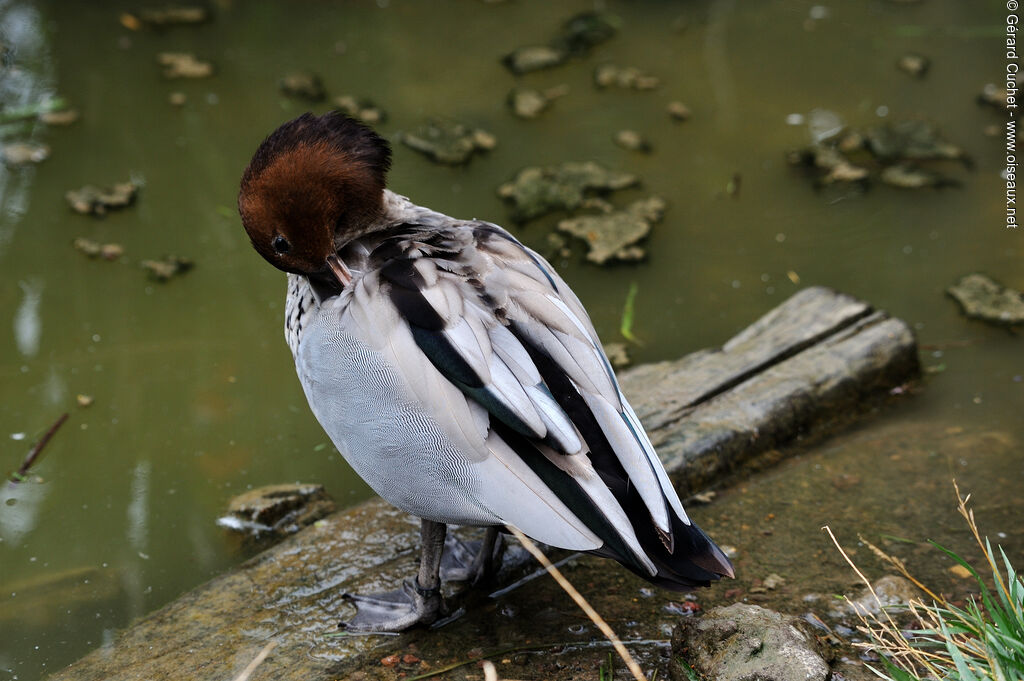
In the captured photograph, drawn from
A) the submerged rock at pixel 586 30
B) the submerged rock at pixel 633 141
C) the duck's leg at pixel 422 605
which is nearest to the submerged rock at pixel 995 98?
the submerged rock at pixel 633 141

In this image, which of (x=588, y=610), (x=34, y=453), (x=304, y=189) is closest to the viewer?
(x=588, y=610)

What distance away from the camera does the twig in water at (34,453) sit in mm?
3465

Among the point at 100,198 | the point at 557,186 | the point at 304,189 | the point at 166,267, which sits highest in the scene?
the point at 304,189

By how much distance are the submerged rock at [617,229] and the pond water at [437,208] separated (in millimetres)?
78

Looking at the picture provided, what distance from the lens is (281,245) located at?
8.48 feet

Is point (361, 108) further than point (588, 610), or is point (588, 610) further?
point (361, 108)

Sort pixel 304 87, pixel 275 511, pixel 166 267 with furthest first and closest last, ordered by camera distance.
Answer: pixel 304 87, pixel 166 267, pixel 275 511

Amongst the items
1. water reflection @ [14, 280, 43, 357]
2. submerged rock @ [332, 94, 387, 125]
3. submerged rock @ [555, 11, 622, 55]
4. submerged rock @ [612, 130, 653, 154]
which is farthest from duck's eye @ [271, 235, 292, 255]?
submerged rock @ [555, 11, 622, 55]

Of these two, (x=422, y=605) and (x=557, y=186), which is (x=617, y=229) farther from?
(x=422, y=605)

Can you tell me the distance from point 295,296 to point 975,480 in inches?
87.5

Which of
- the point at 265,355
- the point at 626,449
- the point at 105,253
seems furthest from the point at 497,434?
the point at 105,253

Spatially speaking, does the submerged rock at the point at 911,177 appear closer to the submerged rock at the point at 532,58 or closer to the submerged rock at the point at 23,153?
the submerged rock at the point at 532,58

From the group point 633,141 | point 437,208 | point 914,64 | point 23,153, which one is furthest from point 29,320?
point 914,64

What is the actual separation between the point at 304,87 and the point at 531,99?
1302 mm
